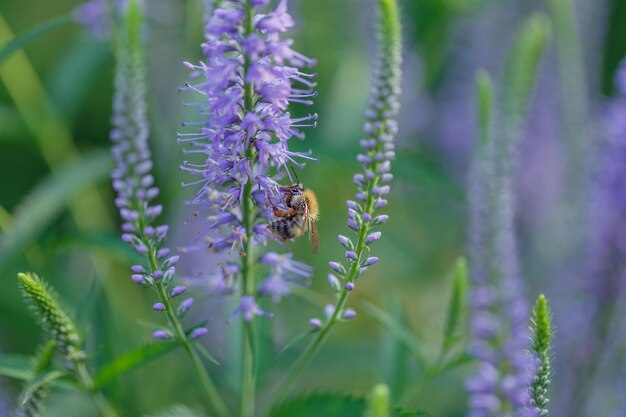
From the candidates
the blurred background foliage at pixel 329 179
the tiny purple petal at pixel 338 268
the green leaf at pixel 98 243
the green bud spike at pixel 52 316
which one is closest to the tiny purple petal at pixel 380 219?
the tiny purple petal at pixel 338 268

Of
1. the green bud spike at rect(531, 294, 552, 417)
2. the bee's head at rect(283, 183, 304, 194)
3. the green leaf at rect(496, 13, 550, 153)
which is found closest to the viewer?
the green bud spike at rect(531, 294, 552, 417)

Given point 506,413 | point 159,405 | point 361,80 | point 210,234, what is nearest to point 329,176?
point 361,80

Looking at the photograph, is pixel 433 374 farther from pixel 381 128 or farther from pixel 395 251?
pixel 395 251

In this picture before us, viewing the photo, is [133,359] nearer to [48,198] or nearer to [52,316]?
[52,316]

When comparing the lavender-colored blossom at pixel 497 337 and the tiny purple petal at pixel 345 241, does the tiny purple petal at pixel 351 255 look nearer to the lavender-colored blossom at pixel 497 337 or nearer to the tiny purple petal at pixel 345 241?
A: the tiny purple petal at pixel 345 241

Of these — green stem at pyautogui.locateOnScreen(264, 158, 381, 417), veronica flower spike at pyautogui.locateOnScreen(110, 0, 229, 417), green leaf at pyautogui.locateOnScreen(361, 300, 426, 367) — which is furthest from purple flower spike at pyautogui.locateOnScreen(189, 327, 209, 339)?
green leaf at pyautogui.locateOnScreen(361, 300, 426, 367)

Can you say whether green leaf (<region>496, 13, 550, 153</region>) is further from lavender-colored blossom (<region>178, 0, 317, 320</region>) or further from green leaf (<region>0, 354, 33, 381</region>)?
green leaf (<region>0, 354, 33, 381</region>)
